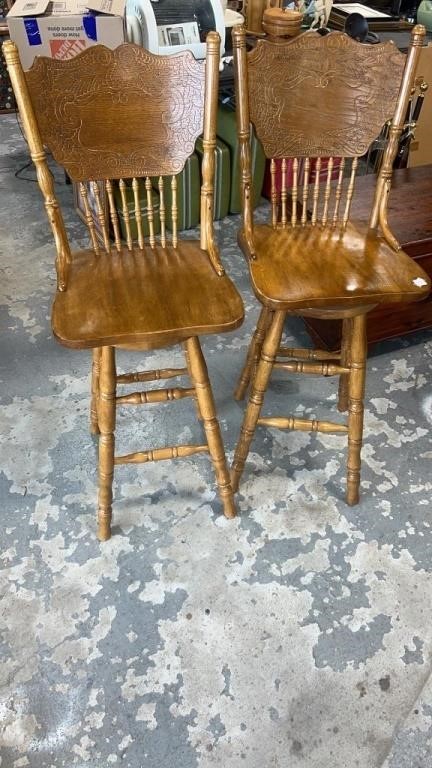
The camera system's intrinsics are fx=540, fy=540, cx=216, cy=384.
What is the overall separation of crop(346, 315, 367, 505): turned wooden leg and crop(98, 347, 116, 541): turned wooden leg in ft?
1.98

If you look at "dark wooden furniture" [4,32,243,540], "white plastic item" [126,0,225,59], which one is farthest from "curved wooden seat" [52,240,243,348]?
"white plastic item" [126,0,225,59]

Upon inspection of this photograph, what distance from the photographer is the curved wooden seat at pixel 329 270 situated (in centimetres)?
121

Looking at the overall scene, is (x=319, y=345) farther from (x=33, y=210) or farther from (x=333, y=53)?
(x=33, y=210)

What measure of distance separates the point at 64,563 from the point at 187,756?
0.55 meters

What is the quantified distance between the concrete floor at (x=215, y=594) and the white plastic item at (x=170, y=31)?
1.50 meters

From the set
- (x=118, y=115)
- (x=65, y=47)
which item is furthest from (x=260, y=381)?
(x=65, y=47)

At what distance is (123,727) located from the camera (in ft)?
3.84

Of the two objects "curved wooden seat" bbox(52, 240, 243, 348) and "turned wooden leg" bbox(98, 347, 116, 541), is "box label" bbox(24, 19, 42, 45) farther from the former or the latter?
"turned wooden leg" bbox(98, 347, 116, 541)

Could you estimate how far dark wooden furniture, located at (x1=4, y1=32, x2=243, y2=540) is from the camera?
114 cm

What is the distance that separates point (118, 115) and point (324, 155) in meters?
0.53

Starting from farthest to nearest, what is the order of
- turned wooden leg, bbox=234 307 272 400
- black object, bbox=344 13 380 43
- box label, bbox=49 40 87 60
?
black object, bbox=344 13 380 43 < box label, bbox=49 40 87 60 < turned wooden leg, bbox=234 307 272 400

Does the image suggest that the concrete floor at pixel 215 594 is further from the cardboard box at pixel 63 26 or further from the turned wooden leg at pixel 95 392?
the cardboard box at pixel 63 26

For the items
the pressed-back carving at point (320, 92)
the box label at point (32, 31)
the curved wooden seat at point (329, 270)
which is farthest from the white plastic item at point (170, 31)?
the curved wooden seat at point (329, 270)

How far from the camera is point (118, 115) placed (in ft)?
4.09
